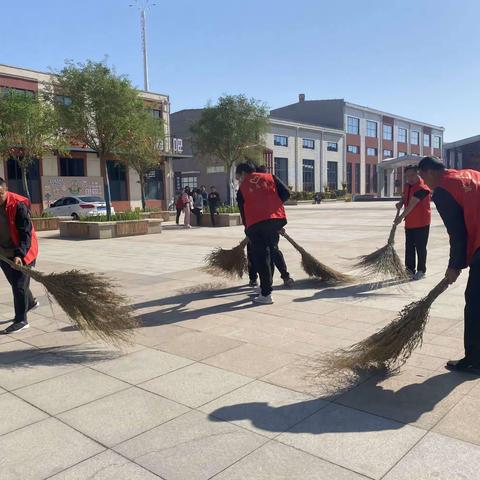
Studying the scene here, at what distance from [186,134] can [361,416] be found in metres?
45.7

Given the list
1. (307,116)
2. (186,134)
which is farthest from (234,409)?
(307,116)

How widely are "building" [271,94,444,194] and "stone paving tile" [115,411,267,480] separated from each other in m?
60.9

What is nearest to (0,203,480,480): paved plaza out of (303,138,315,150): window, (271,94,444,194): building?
(303,138,315,150): window

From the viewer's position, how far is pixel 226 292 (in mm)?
6961

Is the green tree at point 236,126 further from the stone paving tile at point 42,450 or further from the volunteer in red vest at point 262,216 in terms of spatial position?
the stone paving tile at point 42,450

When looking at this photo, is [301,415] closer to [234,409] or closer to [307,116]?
[234,409]

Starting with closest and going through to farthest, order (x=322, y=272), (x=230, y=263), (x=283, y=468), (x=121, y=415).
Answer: (x=283, y=468)
(x=121, y=415)
(x=322, y=272)
(x=230, y=263)

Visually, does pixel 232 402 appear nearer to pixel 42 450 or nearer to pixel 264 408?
pixel 264 408

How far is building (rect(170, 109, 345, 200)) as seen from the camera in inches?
1810

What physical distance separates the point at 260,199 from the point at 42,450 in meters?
3.98

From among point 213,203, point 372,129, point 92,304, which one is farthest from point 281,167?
point 92,304

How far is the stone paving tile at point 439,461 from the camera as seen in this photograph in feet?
8.11

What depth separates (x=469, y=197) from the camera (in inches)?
143

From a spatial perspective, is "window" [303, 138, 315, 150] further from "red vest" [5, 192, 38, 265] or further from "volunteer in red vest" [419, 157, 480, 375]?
"volunteer in red vest" [419, 157, 480, 375]
